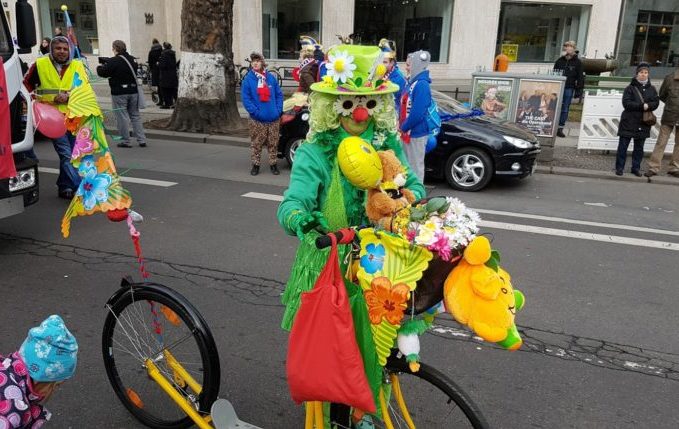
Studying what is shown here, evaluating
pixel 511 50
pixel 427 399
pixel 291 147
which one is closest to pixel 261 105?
pixel 291 147

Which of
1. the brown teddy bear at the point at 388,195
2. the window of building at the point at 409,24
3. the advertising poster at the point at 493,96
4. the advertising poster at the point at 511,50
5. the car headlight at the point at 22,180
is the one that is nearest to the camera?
the brown teddy bear at the point at 388,195

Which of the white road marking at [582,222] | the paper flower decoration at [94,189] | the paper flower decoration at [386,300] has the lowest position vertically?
the white road marking at [582,222]

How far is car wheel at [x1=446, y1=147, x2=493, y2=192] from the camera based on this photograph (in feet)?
28.7

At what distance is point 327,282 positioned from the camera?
80.5 inches

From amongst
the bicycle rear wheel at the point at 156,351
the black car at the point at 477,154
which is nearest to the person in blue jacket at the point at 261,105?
the black car at the point at 477,154

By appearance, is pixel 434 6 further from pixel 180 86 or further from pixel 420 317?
pixel 420 317

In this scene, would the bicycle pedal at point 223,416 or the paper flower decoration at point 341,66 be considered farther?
the bicycle pedal at point 223,416

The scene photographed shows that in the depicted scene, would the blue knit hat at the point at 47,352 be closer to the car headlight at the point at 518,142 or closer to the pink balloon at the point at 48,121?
the pink balloon at the point at 48,121

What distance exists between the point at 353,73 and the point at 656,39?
3085 cm

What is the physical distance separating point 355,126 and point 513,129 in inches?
284

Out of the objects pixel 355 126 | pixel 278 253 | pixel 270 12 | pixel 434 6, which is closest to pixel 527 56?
pixel 434 6

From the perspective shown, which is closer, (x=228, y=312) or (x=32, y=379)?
(x=32, y=379)

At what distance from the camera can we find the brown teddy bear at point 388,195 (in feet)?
7.35

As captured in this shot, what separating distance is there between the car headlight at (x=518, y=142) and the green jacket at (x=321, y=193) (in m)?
6.54
